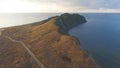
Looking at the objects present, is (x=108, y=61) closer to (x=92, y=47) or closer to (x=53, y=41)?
(x=92, y=47)

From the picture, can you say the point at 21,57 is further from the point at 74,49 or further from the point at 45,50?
the point at 74,49

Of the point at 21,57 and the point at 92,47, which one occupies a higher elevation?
the point at 21,57

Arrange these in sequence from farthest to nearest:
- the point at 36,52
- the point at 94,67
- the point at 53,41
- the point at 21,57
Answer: the point at 53,41 < the point at 36,52 < the point at 21,57 < the point at 94,67

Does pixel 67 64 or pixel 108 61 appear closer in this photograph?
pixel 67 64

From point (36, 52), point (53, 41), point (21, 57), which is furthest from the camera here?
point (53, 41)

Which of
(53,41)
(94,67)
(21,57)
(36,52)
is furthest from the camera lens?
(53,41)

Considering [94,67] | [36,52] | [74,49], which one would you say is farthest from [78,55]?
[36,52]

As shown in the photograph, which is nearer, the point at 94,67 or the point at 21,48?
the point at 94,67

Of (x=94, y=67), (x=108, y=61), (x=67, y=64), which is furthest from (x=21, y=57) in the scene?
(x=108, y=61)
